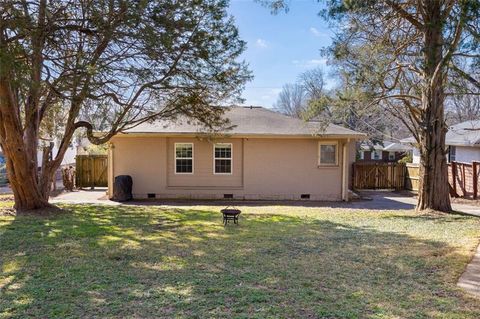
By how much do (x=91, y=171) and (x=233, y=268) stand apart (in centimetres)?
1588

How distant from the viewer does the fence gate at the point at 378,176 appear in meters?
20.0

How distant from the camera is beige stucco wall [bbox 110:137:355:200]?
1540 centimetres

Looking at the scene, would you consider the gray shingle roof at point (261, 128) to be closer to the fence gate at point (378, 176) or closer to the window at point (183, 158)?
the window at point (183, 158)

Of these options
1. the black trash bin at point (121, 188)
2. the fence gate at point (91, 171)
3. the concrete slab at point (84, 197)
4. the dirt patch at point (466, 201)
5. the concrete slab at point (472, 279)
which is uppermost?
the fence gate at point (91, 171)

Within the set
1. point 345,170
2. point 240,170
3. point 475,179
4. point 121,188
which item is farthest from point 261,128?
point 475,179

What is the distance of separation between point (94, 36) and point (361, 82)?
6489 mm

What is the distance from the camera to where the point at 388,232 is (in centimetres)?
809

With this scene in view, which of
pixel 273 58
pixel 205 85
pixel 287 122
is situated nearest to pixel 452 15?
pixel 205 85

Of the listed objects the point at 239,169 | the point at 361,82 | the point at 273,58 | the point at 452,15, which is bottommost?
the point at 239,169

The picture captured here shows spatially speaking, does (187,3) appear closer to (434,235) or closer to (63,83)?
(63,83)

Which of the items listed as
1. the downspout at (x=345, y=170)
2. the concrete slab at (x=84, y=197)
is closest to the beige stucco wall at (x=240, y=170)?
the downspout at (x=345, y=170)

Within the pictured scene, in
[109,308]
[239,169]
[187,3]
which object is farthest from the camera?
[239,169]

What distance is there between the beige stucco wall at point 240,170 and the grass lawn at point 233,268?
6.10 m

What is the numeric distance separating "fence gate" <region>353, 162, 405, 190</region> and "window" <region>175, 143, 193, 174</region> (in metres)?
8.97
